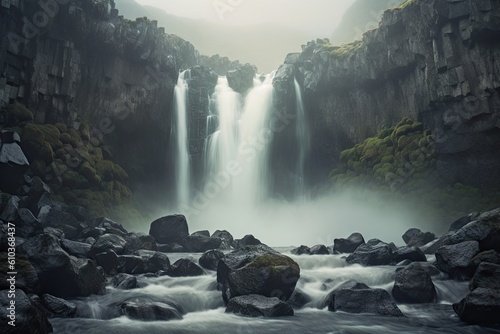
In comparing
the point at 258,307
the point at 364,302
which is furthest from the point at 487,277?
the point at 258,307

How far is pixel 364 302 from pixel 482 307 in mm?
3397

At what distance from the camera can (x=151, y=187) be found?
4734 centimetres

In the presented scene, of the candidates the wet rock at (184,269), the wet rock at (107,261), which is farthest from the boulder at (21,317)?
the wet rock at (184,269)

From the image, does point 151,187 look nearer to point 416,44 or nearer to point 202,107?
point 202,107

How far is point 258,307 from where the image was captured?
38.3ft

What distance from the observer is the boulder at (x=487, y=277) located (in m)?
11.2

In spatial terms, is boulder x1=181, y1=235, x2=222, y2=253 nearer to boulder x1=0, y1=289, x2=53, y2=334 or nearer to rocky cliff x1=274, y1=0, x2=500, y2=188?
boulder x1=0, y1=289, x2=53, y2=334

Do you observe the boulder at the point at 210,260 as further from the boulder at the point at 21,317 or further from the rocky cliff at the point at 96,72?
the rocky cliff at the point at 96,72

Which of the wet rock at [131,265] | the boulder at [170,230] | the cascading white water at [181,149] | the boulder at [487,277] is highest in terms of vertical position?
the cascading white water at [181,149]

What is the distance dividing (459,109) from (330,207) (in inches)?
689

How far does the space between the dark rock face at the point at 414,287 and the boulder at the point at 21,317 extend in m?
11.5

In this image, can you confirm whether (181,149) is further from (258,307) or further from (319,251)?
(258,307)

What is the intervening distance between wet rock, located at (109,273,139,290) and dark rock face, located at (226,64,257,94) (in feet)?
140

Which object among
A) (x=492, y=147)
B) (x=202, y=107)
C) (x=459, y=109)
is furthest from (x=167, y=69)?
(x=492, y=147)
